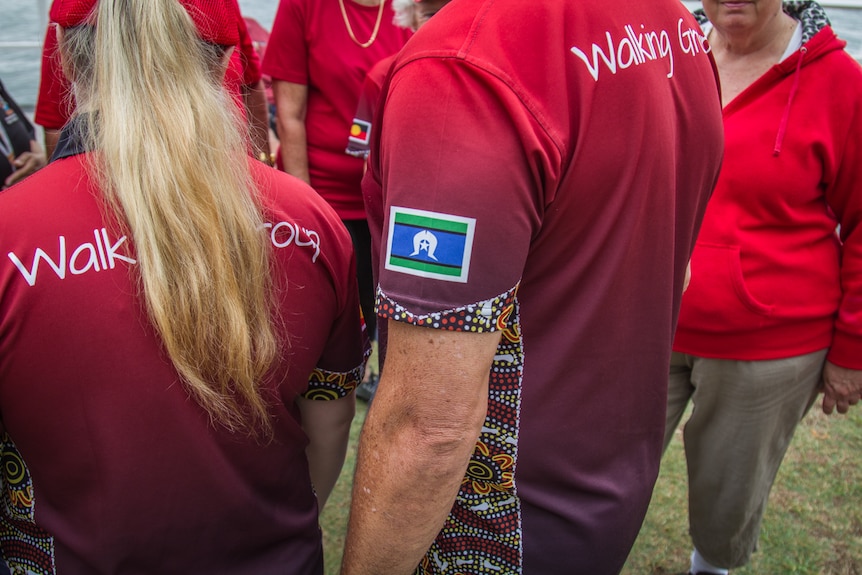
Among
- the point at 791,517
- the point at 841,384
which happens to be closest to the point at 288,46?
the point at 841,384

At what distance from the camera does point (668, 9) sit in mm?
1227

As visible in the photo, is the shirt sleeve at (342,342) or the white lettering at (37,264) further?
the shirt sleeve at (342,342)

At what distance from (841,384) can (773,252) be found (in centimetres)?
49

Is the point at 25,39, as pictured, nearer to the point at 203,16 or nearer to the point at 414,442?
the point at 203,16

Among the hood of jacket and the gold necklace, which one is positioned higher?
the hood of jacket

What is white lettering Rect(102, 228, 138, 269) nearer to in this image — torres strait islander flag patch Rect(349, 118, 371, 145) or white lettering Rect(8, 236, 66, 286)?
white lettering Rect(8, 236, 66, 286)

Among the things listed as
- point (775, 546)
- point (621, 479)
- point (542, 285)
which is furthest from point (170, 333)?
point (775, 546)

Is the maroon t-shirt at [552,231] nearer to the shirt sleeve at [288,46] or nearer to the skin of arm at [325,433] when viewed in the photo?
the skin of arm at [325,433]

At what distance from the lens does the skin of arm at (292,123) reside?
3.07m

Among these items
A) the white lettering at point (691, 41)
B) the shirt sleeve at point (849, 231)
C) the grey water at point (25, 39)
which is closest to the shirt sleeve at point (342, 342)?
the white lettering at point (691, 41)

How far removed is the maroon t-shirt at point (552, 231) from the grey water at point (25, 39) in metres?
5.33

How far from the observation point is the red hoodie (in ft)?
6.54

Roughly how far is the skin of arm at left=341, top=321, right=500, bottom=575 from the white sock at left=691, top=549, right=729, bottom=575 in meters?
1.89

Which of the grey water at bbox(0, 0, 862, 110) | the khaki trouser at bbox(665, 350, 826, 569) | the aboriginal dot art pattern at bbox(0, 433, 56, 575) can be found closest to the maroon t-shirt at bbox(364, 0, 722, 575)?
the aboriginal dot art pattern at bbox(0, 433, 56, 575)
